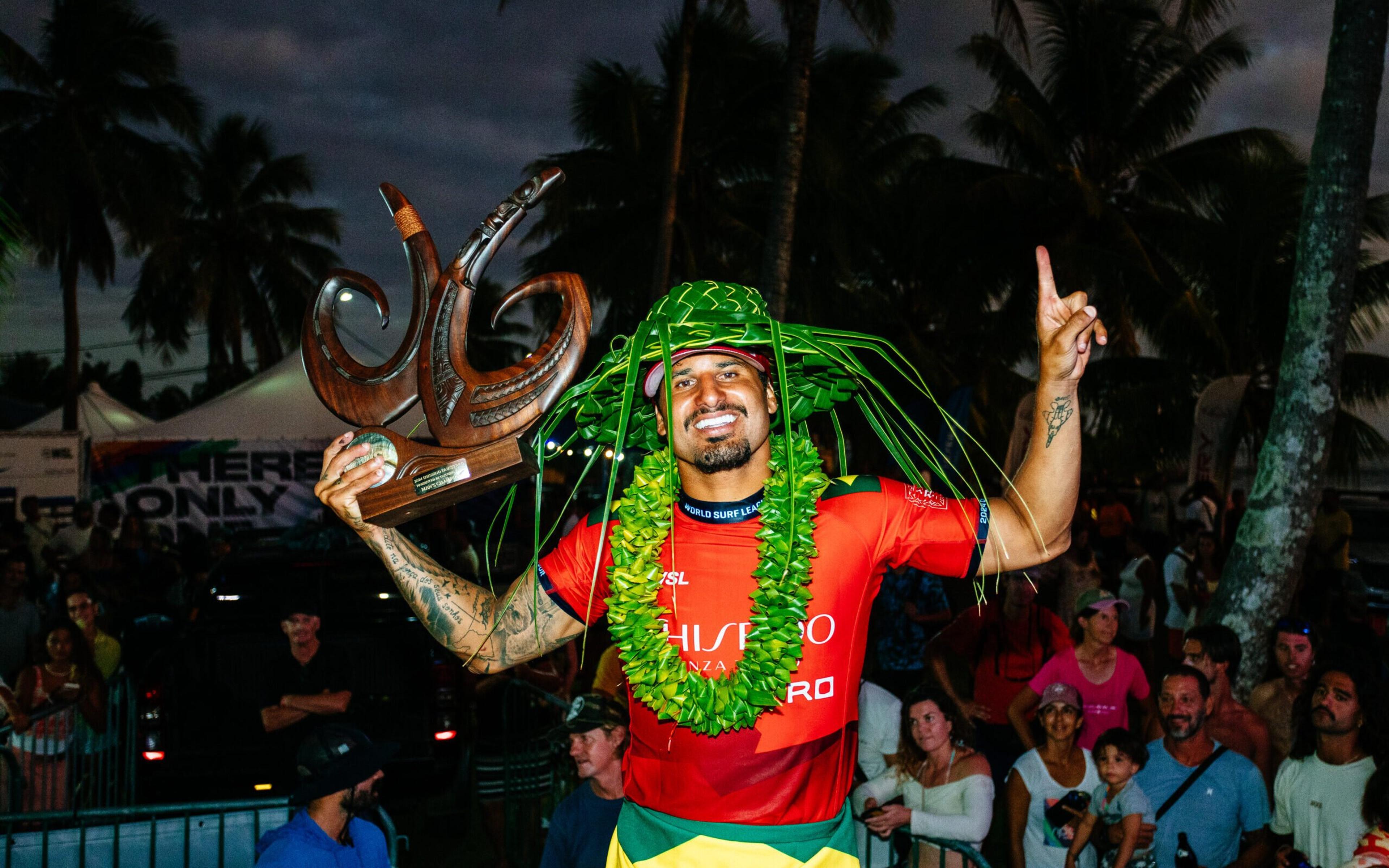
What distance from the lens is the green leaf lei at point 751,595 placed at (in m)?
2.44

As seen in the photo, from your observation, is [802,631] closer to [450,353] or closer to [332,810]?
[450,353]

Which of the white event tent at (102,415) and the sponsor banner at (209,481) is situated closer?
the sponsor banner at (209,481)

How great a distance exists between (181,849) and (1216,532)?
10345 millimetres

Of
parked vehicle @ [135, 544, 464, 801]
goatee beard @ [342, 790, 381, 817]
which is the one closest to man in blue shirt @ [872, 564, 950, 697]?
parked vehicle @ [135, 544, 464, 801]

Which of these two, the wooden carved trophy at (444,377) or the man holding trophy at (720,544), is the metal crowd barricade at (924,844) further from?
the wooden carved trophy at (444,377)

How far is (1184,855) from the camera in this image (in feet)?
14.6

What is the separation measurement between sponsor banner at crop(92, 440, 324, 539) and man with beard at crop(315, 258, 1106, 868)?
12502mm

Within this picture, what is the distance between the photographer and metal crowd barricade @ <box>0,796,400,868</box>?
450cm

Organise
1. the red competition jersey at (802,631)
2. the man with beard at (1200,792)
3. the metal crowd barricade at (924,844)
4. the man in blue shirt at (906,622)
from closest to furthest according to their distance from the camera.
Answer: the red competition jersey at (802,631), the metal crowd barricade at (924,844), the man with beard at (1200,792), the man in blue shirt at (906,622)

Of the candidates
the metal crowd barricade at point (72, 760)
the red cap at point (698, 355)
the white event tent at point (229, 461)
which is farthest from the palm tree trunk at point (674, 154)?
the red cap at point (698, 355)

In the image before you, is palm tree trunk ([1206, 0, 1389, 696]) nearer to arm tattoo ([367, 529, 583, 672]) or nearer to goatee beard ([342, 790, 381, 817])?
goatee beard ([342, 790, 381, 817])

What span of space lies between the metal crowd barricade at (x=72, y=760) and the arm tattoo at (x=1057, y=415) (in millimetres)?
5346

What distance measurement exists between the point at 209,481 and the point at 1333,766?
13.9m

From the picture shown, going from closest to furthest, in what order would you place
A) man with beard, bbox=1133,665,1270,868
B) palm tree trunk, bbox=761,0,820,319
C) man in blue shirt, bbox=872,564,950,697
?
man with beard, bbox=1133,665,1270,868 < man in blue shirt, bbox=872,564,950,697 < palm tree trunk, bbox=761,0,820,319
